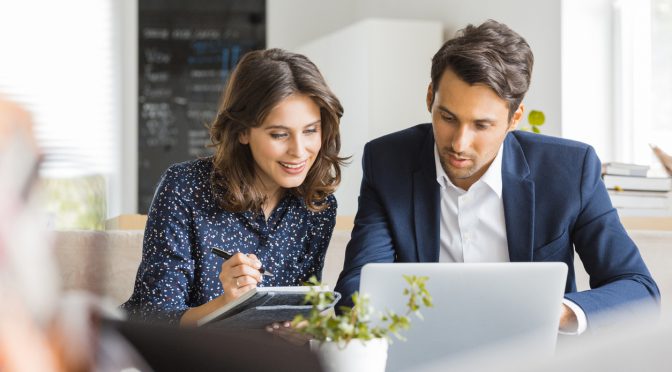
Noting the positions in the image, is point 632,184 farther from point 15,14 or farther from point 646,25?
point 15,14

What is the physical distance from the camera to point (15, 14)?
4875 millimetres

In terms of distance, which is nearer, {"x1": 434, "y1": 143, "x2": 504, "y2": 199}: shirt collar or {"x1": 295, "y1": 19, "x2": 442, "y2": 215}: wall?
{"x1": 434, "y1": 143, "x2": 504, "y2": 199}: shirt collar

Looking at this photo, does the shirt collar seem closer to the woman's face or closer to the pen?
the woman's face

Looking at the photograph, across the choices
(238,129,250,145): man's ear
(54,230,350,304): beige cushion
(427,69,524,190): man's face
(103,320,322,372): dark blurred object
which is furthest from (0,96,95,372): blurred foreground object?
(238,129,250,145): man's ear

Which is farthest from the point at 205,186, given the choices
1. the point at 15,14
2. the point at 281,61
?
the point at 15,14

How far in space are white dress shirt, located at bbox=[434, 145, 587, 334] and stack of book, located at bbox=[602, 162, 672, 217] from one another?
1.25 metres

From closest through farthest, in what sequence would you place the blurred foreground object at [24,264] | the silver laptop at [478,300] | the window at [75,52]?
the blurred foreground object at [24,264] < the silver laptop at [478,300] < the window at [75,52]

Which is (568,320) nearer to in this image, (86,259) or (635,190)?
(86,259)

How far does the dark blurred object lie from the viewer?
0.58 metres

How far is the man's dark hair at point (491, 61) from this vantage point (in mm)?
1876

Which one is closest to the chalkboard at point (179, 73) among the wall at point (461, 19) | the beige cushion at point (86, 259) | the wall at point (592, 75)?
the wall at point (461, 19)

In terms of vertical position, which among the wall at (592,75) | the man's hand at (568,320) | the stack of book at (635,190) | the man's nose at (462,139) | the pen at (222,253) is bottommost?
the man's hand at (568,320)

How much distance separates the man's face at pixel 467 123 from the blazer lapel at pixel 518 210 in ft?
0.24

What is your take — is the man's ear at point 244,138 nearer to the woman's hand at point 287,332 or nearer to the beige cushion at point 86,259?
the woman's hand at point 287,332
